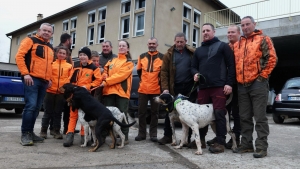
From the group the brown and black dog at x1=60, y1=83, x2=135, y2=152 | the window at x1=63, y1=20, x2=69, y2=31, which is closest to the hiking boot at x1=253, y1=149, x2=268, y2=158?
the brown and black dog at x1=60, y1=83, x2=135, y2=152

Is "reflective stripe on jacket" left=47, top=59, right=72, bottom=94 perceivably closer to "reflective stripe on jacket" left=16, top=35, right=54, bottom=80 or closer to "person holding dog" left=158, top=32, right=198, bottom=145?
"reflective stripe on jacket" left=16, top=35, right=54, bottom=80

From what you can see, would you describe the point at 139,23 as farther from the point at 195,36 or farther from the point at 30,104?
the point at 30,104

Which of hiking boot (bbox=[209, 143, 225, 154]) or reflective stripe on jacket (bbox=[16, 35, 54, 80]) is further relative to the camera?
reflective stripe on jacket (bbox=[16, 35, 54, 80])

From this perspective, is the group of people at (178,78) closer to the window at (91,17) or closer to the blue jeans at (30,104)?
the blue jeans at (30,104)

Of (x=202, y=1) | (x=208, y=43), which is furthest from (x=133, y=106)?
(x=202, y=1)

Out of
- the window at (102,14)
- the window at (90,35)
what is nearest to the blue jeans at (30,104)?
the window at (102,14)

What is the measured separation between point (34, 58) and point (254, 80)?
3.56 meters

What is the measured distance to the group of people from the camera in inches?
167

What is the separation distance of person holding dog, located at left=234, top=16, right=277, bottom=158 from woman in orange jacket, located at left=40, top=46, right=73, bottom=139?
3158 millimetres

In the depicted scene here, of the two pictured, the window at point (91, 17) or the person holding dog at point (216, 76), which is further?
the window at point (91, 17)

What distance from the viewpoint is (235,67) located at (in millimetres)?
4480

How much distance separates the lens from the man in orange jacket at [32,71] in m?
4.47

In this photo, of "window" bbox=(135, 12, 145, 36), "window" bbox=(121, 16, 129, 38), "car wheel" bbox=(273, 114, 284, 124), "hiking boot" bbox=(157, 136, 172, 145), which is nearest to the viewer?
"hiking boot" bbox=(157, 136, 172, 145)

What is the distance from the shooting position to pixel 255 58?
13.8 feet
